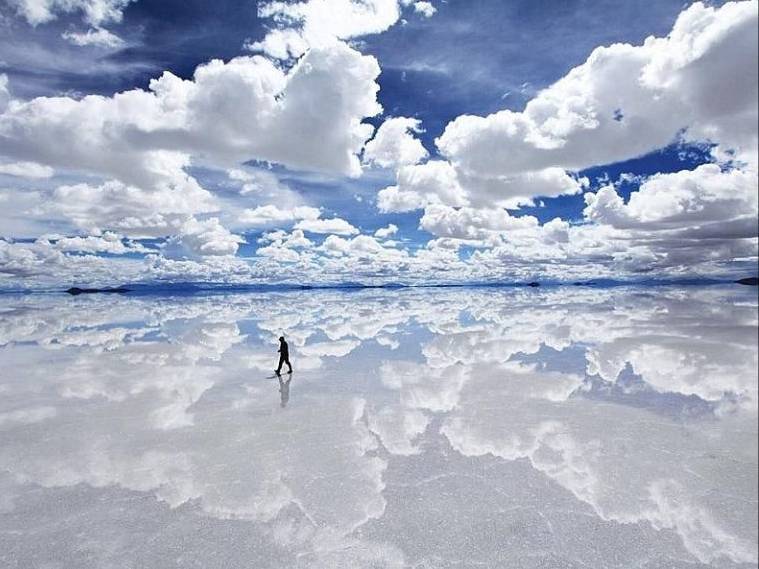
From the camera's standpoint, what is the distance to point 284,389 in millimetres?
17938

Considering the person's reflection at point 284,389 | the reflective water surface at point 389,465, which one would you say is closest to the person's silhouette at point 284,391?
the person's reflection at point 284,389

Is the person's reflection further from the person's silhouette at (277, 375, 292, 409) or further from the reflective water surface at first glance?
the reflective water surface

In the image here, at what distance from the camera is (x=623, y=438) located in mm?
11578

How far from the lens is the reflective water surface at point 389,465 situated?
289 inches

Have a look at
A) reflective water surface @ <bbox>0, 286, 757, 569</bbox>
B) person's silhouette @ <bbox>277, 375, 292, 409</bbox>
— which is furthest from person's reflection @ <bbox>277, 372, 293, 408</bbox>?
reflective water surface @ <bbox>0, 286, 757, 569</bbox>

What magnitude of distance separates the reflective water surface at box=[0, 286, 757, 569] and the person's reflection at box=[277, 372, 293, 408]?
0.15 metres

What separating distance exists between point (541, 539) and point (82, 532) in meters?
7.40

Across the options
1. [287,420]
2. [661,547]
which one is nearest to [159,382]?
[287,420]

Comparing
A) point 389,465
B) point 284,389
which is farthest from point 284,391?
point 389,465

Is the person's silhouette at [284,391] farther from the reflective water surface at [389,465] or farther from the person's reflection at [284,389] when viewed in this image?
the reflective water surface at [389,465]

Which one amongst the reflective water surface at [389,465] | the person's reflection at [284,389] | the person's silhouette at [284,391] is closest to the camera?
the reflective water surface at [389,465]

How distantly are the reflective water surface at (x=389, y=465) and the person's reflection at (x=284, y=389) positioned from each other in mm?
150

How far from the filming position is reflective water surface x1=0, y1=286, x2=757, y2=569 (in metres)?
7.33

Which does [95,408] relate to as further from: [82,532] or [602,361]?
[602,361]
